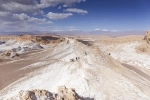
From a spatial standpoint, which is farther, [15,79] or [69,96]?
[15,79]

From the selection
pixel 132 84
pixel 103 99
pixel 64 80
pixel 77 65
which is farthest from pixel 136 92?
pixel 77 65

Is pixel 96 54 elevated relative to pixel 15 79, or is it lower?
elevated

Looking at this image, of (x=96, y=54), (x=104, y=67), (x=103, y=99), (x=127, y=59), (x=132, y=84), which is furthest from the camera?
(x=127, y=59)

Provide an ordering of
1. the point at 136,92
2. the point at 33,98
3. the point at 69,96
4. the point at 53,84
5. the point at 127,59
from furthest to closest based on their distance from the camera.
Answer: the point at 127,59 < the point at 53,84 < the point at 136,92 < the point at 69,96 < the point at 33,98

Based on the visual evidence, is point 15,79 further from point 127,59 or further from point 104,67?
point 127,59

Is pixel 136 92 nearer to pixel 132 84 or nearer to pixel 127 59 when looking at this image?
pixel 132 84

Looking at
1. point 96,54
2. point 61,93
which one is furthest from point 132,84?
point 96,54

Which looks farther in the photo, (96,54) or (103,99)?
(96,54)

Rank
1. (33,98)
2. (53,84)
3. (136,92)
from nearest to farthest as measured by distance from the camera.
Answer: (33,98)
(136,92)
(53,84)

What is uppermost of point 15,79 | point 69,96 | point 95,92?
point 69,96
